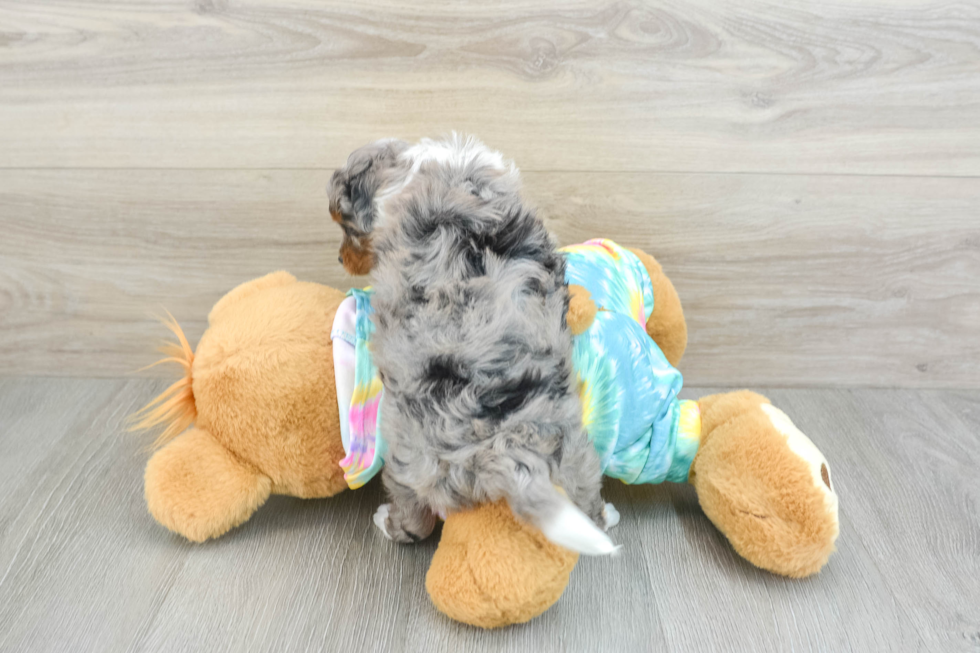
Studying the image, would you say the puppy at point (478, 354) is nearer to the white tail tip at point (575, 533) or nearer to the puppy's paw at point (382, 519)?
the white tail tip at point (575, 533)

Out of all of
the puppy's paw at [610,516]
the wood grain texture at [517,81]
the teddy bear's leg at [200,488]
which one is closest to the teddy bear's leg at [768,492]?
the puppy's paw at [610,516]

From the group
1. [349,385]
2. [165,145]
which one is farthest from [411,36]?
[349,385]

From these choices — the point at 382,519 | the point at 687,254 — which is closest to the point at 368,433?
the point at 382,519

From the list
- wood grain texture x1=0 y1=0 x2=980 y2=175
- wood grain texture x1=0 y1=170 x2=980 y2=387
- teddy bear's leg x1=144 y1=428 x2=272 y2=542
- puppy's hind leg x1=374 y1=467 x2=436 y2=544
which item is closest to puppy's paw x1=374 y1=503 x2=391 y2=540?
puppy's hind leg x1=374 y1=467 x2=436 y2=544

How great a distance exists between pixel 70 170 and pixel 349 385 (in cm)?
66

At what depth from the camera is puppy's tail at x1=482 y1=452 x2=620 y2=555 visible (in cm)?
57

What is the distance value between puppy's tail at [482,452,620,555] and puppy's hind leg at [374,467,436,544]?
150 mm

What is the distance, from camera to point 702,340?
1122mm

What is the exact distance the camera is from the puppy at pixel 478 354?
61 centimetres

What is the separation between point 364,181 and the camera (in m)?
0.75

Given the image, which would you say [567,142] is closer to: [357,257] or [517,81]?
[517,81]

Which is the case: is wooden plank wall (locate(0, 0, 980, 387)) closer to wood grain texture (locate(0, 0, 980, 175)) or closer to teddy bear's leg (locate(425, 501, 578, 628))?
wood grain texture (locate(0, 0, 980, 175))

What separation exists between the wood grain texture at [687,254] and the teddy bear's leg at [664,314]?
7 centimetres

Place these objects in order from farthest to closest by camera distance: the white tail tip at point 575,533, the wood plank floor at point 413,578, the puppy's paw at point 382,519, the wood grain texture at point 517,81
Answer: the wood grain texture at point 517,81 < the puppy's paw at point 382,519 < the wood plank floor at point 413,578 < the white tail tip at point 575,533
